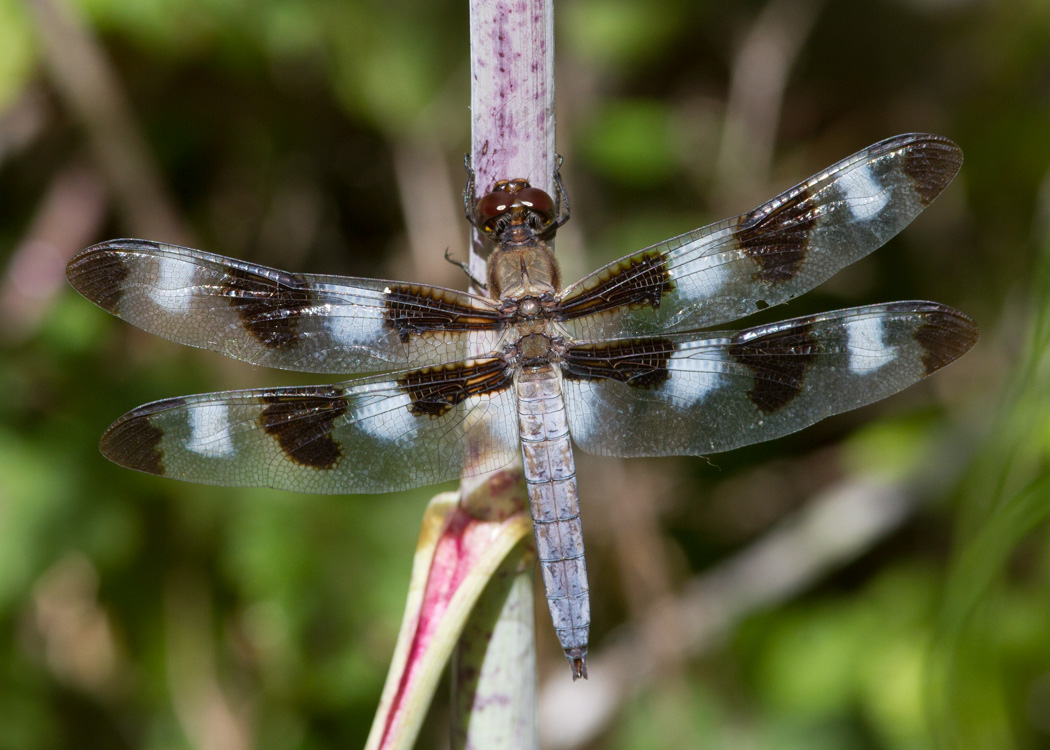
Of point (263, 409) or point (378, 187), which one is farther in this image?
point (378, 187)

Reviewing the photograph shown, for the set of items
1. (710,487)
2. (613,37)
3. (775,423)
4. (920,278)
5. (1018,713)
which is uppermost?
(613,37)

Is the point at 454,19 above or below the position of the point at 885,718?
above

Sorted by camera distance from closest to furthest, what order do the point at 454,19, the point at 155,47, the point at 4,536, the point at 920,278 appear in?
the point at 4,536, the point at 155,47, the point at 454,19, the point at 920,278

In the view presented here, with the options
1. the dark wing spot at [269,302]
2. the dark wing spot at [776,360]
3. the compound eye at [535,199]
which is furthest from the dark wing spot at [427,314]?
the dark wing spot at [776,360]

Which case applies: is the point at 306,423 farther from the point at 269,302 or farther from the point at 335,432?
the point at 269,302

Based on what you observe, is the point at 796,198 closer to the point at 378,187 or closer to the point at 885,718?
the point at 885,718

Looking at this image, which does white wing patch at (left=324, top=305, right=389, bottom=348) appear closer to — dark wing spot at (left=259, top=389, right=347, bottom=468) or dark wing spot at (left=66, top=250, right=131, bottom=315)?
dark wing spot at (left=259, top=389, right=347, bottom=468)

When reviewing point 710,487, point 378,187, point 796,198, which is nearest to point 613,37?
point 378,187
